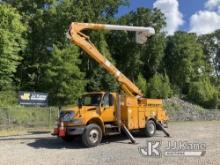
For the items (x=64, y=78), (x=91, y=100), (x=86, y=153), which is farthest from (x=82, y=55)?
(x=86, y=153)

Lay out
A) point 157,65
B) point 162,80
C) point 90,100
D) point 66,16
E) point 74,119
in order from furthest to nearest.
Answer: point 157,65
point 162,80
point 66,16
point 90,100
point 74,119

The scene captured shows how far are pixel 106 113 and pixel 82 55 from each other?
98.9ft

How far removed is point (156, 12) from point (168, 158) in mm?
46354

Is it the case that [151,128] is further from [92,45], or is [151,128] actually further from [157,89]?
[157,89]

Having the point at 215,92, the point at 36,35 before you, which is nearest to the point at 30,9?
the point at 36,35

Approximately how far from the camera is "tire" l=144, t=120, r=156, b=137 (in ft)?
66.1

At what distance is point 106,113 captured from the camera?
17828 mm

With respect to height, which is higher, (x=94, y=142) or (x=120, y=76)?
(x=120, y=76)

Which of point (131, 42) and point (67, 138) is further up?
point (131, 42)

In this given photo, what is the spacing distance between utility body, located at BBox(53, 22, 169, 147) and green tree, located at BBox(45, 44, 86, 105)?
1624cm

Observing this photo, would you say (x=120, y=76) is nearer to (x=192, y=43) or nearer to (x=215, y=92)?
(x=215, y=92)

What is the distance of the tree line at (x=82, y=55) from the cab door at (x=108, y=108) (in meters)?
18.4

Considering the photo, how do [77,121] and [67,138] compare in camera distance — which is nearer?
[77,121]

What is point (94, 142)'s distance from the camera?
16766 mm
